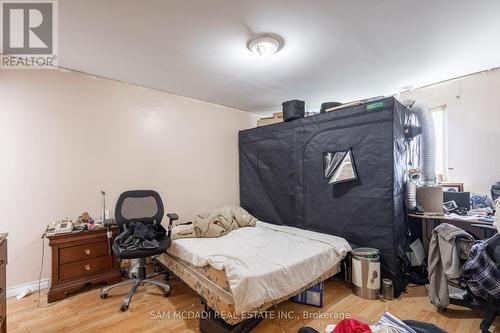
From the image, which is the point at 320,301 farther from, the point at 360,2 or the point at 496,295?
the point at 360,2

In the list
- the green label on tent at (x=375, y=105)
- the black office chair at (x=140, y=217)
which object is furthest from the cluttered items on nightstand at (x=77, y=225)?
the green label on tent at (x=375, y=105)

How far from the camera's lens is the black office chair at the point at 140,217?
2271 millimetres

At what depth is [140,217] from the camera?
270 centimetres

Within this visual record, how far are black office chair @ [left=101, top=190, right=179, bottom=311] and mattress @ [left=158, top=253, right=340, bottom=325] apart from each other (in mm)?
270

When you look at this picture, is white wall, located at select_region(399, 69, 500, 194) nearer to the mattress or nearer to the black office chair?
the mattress

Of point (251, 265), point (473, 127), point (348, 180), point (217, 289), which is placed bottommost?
point (217, 289)

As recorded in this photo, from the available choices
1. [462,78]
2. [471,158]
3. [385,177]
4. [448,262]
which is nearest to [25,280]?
A: [385,177]

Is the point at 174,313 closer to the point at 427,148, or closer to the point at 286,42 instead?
the point at 286,42

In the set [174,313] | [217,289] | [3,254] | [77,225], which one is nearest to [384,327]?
[217,289]

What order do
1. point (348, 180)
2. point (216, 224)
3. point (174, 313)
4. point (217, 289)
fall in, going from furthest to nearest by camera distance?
1. point (216, 224)
2. point (348, 180)
3. point (174, 313)
4. point (217, 289)

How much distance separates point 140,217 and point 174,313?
1.11 m

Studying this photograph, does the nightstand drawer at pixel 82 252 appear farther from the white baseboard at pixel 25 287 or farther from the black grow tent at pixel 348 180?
the black grow tent at pixel 348 180

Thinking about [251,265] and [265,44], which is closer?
[251,265]

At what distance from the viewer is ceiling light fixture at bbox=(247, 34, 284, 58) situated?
6.87 feet
